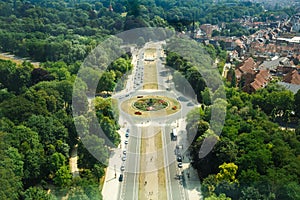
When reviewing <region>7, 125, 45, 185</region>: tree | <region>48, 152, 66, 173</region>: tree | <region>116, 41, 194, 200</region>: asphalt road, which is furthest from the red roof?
<region>7, 125, 45, 185</region>: tree

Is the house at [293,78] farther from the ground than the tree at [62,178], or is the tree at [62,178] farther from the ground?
the tree at [62,178]

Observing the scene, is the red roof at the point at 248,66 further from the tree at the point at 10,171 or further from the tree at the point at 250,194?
the tree at the point at 10,171

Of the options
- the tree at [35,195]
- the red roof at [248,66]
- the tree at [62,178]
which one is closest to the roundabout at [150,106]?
the tree at [62,178]

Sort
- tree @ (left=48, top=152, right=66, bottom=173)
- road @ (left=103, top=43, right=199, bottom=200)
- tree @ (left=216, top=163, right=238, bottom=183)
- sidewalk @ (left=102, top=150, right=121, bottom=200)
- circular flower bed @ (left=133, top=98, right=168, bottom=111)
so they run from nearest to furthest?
1. tree @ (left=216, top=163, right=238, bottom=183)
2. sidewalk @ (left=102, top=150, right=121, bottom=200)
3. tree @ (left=48, top=152, right=66, bottom=173)
4. road @ (left=103, top=43, right=199, bottom=200)
5. circular flower bed @ (left=133, top=98, right=168, bottom=111)

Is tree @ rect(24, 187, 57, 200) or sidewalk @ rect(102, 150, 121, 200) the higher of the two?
tree @ rect(24, 187, 57, 200)

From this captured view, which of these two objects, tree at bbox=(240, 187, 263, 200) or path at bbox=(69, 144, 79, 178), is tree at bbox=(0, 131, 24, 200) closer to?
path at bbox=(69, 144, 79, 178)

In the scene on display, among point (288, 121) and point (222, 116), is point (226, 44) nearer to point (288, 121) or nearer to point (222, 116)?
point (288, 121)

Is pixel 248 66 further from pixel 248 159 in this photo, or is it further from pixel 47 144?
pixel 47 144

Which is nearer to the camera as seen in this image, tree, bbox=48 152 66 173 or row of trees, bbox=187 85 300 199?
row of trees, bbox=187 85 300 199
